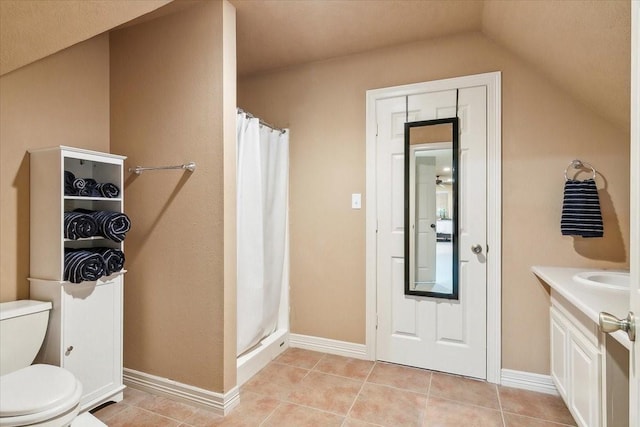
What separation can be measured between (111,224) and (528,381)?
285 centimetres

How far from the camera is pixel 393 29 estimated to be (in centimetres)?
233

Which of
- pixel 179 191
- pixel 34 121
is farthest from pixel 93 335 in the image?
pixel 34 121

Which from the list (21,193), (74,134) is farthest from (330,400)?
(74,134)

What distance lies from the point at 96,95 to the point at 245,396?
7.50 feet

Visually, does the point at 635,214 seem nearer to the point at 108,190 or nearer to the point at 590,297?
the point at 590,297

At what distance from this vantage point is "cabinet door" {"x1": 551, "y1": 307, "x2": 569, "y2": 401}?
71.6 inches

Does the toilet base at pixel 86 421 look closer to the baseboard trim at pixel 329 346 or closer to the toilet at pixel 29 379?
the toilet at pixel 29 379

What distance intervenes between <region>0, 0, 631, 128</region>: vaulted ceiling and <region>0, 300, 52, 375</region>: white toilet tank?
125cm

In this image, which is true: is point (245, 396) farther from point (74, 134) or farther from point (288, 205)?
point (74, 134)

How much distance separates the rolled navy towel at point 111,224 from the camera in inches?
76.9

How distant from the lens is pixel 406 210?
253 cm

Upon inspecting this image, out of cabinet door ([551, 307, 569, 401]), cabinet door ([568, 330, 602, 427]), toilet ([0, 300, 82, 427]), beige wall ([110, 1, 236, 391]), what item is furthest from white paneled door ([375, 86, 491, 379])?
toilet ([0, 300, 82, 427])

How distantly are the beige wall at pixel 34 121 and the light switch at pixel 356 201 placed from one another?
6.20 ft

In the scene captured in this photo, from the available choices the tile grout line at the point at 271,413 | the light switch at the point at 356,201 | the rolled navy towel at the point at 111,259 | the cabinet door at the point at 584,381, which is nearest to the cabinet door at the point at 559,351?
the cabinet door at the point at 584,381
